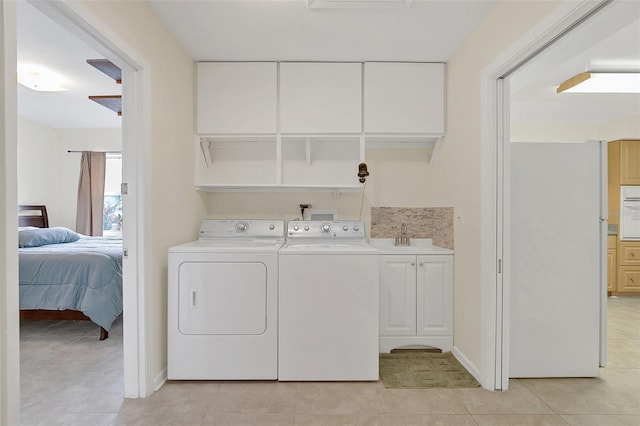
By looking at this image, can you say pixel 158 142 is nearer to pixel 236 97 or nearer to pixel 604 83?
pixel 236 97

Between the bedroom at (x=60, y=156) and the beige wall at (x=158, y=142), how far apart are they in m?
0.62

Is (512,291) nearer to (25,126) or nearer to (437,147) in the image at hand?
(437,147)

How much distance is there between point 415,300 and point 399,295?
0.13 m

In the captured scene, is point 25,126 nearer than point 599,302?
No

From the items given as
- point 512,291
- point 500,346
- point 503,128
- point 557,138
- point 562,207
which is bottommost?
point 500,346

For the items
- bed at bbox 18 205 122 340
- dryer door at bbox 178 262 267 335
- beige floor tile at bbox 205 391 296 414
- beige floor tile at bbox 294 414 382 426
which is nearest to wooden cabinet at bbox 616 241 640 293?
beige floor tile at bbox 294 414 382 426

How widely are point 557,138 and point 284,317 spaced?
488 centimetres

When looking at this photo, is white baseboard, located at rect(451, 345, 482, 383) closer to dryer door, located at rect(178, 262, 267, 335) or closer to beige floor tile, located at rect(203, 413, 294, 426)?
beige floor tile, located at rect(203, 413, 294, 426)

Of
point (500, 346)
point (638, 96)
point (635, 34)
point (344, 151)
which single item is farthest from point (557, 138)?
point (500, 346)

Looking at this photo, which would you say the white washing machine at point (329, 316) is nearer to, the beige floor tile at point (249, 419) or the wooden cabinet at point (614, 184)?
the beige floor tile at point (249, 419)

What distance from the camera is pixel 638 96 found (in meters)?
3.94

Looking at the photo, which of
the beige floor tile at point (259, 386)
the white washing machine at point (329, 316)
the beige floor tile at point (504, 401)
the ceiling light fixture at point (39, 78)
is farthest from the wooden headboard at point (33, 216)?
the beige floor tile at point (504, 401)

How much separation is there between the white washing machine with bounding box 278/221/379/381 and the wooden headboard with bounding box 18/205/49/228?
16.0ft

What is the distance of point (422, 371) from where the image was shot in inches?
94.2
